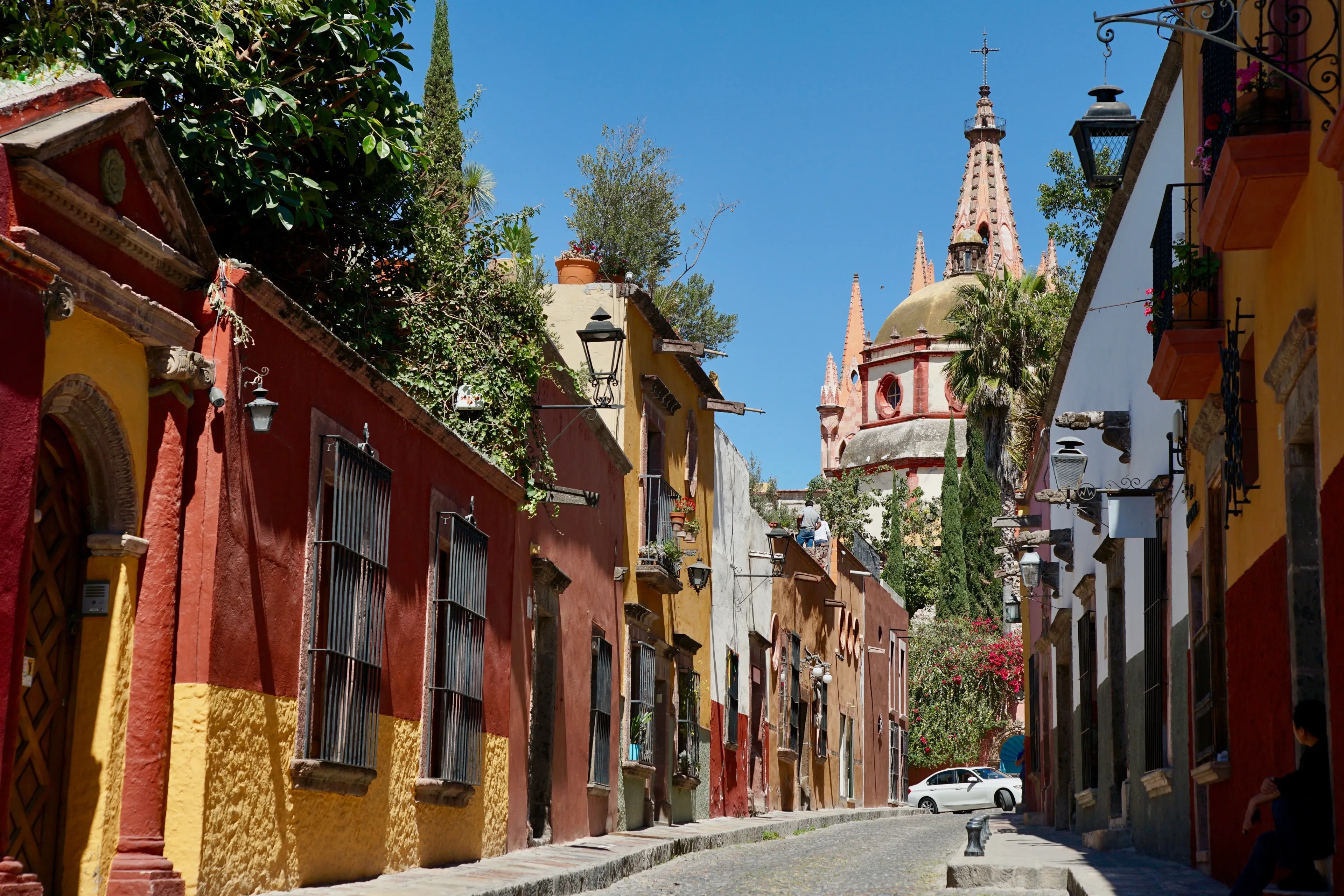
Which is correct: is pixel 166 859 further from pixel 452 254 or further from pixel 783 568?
pixel 783 568

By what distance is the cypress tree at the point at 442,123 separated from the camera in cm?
1533

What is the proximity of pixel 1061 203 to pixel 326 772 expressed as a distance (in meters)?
26.0

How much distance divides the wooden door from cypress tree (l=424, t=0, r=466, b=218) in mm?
5114

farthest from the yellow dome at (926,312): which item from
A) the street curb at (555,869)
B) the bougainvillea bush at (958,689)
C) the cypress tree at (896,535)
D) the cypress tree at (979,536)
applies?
the street curb at (555,869)

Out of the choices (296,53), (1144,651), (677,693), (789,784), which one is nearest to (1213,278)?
(1144,651)

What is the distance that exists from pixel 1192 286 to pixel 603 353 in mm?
9775

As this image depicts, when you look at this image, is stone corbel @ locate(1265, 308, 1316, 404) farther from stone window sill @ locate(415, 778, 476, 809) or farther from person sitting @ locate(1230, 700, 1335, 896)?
stone window sill @ locate(415, 778, 476, 809)

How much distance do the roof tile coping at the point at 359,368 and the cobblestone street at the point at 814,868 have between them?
11.7 ft

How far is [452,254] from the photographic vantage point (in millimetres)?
13992

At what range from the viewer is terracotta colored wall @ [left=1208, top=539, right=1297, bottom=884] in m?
8.63

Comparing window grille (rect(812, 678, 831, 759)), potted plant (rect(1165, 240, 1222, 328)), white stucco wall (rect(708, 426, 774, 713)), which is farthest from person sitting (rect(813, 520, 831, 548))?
potted plant (rect(1165, 240, 1222, 328))

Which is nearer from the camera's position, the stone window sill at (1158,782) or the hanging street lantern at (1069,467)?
the stone window sill at (1158,782)

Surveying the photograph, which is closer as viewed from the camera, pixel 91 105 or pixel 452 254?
pixel 91 105

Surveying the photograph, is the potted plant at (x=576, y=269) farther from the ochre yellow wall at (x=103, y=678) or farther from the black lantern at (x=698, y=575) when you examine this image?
the ochre yellow wall at (x=103, y=678)
